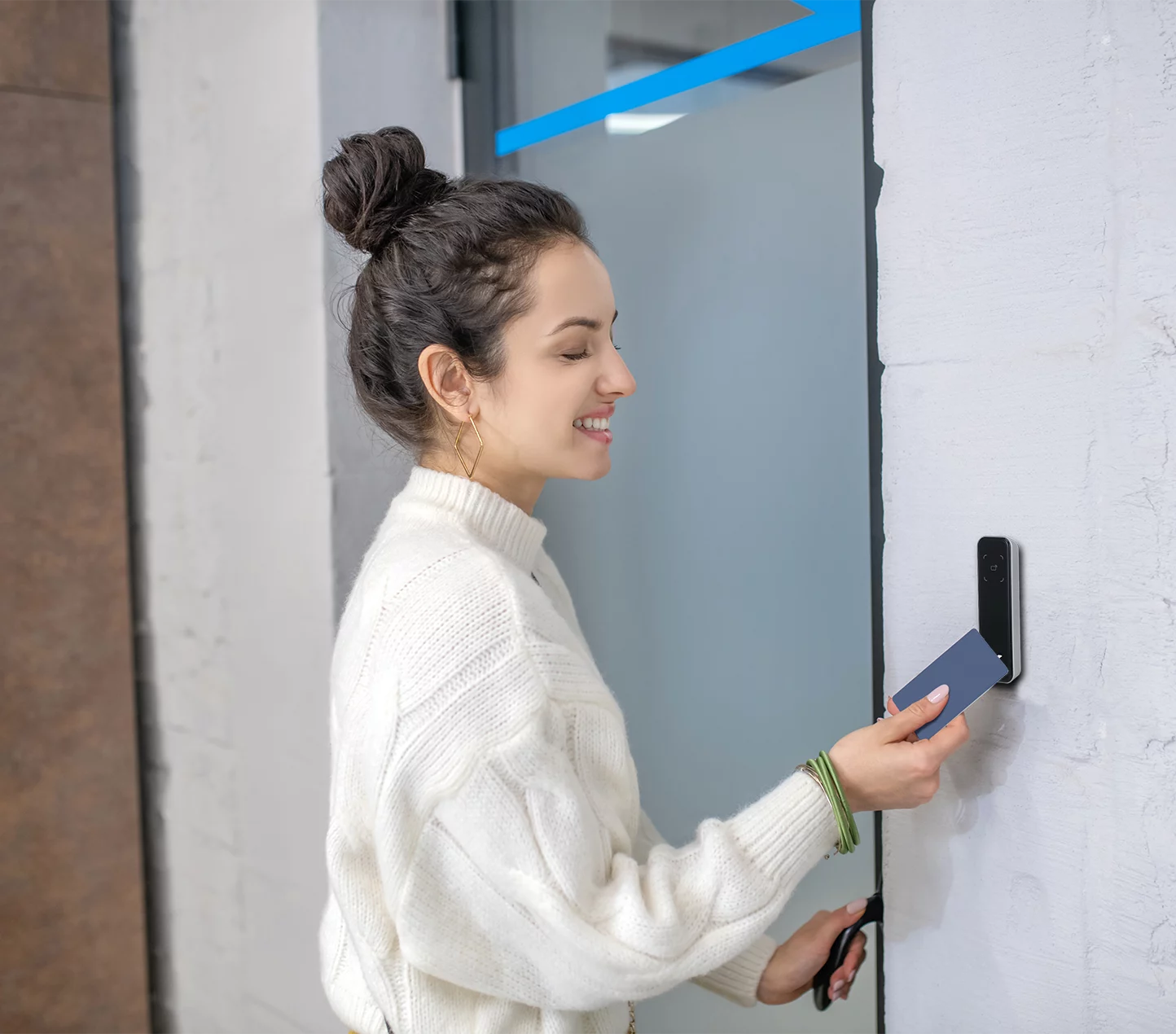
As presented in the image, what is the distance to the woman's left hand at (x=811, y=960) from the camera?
1121mm

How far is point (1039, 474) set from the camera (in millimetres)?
962

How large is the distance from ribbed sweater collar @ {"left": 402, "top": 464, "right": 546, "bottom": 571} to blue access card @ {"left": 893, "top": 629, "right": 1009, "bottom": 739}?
426 millimetres

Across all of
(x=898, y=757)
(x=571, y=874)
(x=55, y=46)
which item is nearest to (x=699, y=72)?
Result: (x=898, y=757)

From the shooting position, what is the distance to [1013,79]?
960mm

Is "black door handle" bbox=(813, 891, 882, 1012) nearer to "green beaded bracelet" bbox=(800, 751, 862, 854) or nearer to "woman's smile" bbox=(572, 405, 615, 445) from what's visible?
"green beaded bracelet" bbox=(800, 751, 862, 854)

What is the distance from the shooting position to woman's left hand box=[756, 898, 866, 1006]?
1121 millimetres

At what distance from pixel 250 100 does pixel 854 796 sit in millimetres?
1566

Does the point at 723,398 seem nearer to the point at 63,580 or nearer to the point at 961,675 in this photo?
the point at 961,675

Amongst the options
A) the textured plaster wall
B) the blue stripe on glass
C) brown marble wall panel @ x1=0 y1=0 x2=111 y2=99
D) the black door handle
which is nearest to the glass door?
the blue stripe on glass

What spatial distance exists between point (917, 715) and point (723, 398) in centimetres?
65

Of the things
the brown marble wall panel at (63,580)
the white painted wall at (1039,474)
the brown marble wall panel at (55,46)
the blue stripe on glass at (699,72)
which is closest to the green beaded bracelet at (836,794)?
the white painted wall at (1039,474)

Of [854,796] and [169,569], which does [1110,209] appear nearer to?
[854,796]

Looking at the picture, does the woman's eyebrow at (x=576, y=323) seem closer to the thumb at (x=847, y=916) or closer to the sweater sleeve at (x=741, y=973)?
the sweater sleeve at (x=741, y=973)

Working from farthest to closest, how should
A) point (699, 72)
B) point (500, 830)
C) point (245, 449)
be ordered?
point (245, 449)
point (699, 72)
point (500, 830)
